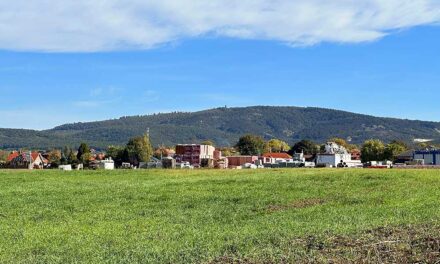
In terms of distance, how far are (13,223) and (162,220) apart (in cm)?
568

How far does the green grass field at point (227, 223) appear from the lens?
40.9ft

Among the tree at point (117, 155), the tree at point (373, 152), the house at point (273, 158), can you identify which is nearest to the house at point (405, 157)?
the tree at point (373, 152)

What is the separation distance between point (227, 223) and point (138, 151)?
135 metres

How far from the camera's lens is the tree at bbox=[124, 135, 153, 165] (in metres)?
154

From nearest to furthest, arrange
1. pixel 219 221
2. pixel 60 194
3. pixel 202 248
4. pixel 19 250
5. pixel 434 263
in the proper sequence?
pixel 434 263, pixel 202 248, pixel 19 250, pixel 219 221, pixel 60 194

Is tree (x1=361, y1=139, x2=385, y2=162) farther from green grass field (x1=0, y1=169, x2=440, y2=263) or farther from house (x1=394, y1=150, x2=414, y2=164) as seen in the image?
green grass field (x1=0, y1=169, x2=440, y2=263)

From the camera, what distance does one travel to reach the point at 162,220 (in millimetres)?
22812

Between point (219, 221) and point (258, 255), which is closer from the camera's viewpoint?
point (258, 255)

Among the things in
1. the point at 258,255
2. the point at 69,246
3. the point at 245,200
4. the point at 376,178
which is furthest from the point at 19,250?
the point at 376,178

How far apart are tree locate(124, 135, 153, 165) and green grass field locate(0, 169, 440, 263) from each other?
377 ft

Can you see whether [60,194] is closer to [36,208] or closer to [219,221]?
[36,208]

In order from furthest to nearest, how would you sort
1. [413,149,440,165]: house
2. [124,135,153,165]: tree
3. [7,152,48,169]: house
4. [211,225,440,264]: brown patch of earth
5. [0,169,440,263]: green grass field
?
[124,135,153,165]: tree, [7,152,48,169]: house, [413,149,440,165]: house, [0,169,440,263]: green grass field, [211,225,440,264]: brown patch of earth

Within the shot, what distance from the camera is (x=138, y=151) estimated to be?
15425 cm


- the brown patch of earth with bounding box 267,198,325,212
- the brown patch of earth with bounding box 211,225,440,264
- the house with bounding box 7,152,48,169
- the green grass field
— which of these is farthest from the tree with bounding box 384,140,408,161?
the brown patch of earth with bounding box 211,225,440,264
